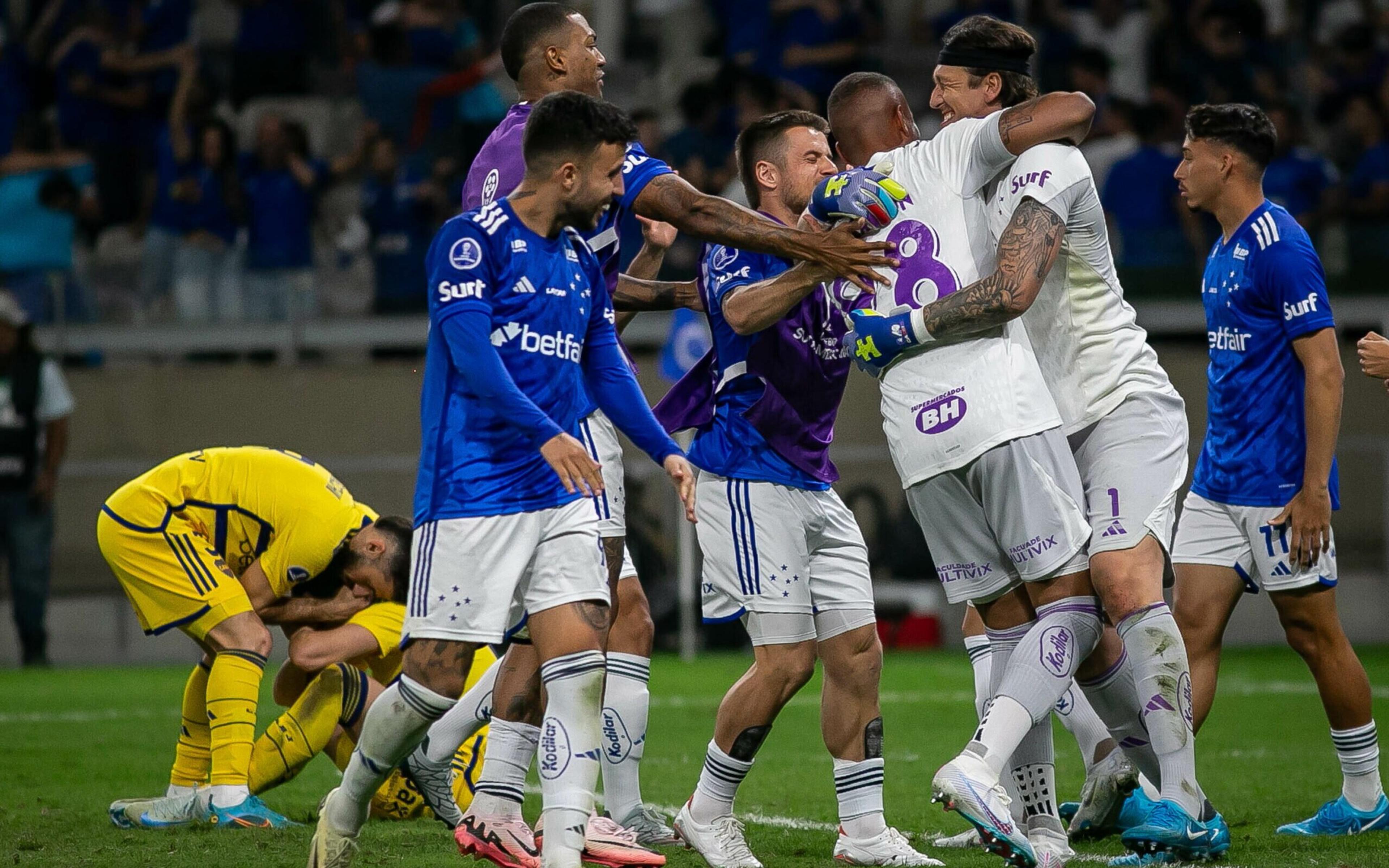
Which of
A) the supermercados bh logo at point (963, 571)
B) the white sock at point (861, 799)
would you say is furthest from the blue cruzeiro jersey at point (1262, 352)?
the white sock at point (861, 799)

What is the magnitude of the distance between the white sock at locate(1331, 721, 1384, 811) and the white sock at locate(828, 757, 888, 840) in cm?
181

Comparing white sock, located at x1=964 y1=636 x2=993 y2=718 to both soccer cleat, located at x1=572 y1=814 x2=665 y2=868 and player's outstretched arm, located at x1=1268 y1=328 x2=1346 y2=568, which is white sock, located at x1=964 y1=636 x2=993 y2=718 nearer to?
player's outstretched arm, located at x1=1268 y1=328 x2=1346 y2=568

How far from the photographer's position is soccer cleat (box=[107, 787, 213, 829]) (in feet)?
20.0

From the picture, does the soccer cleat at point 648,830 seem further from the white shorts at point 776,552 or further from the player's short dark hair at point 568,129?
the player's short dark hair at point 568,129

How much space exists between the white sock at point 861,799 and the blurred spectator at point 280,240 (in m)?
11.1

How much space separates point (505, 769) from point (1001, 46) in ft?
8.95

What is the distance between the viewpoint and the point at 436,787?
5965 millimetres

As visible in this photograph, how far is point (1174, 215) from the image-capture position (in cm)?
1434

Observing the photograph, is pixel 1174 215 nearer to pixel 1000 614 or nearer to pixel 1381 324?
pixel 1381 324

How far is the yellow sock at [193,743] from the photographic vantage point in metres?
6.46

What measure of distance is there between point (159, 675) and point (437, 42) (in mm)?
7238

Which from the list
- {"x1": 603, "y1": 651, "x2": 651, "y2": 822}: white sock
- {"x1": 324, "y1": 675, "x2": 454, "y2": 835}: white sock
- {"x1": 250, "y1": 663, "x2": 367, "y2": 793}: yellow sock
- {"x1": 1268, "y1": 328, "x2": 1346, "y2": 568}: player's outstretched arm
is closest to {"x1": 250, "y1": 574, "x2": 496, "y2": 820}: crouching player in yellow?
{"x1": 250, "y1": 663, "x2": 367, "y2": 793}: yellow sock

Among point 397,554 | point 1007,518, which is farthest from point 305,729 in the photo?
point 1007,518

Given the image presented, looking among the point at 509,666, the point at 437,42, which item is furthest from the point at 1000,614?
the point at 437,42
